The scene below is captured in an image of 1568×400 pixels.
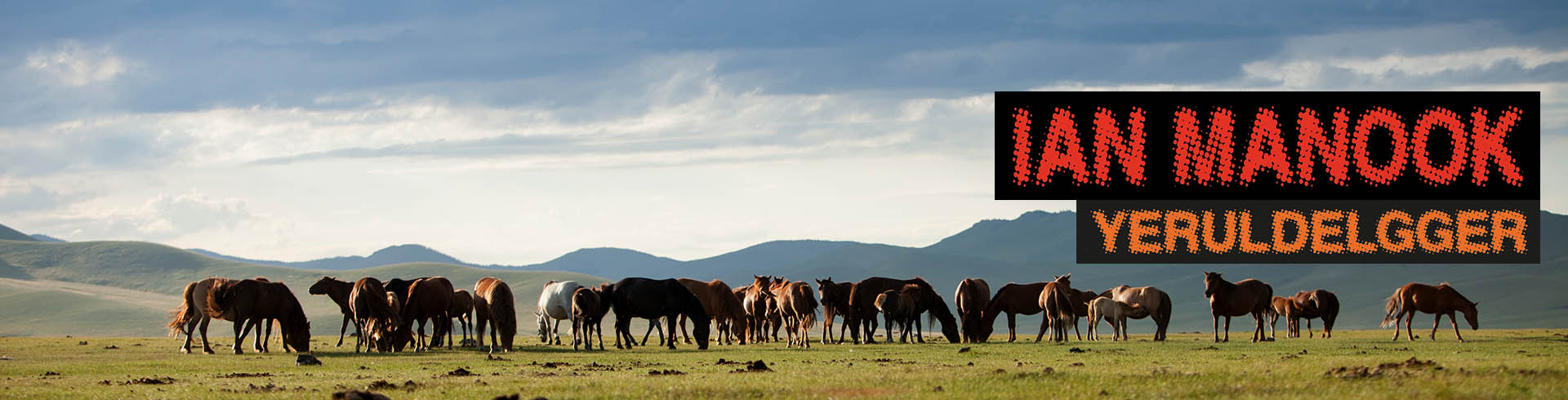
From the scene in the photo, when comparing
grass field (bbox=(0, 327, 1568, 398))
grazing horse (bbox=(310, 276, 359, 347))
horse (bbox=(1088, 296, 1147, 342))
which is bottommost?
grass field (bbox=(0, 327, 1568, 398))

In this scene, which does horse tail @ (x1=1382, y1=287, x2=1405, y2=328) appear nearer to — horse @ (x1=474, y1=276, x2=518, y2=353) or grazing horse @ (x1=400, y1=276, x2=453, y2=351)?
horse @ (x1=474, y1=276, x2=518, y2=353)

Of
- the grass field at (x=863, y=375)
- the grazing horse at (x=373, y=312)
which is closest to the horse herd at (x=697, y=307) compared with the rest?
the grazing horse at (x=373, y=312)

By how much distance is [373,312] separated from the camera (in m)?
39.7

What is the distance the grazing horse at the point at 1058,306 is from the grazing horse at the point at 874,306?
147 inches

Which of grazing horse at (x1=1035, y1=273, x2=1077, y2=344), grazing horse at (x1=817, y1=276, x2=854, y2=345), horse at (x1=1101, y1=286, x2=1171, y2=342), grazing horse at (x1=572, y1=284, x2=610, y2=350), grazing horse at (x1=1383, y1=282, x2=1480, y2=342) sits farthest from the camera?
grazing horse at (x1=817, y1=276, x2=854, y2=345)

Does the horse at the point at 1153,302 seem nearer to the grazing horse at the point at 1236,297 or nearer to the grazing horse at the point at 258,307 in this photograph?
the grazing horse at the point at 1236,297

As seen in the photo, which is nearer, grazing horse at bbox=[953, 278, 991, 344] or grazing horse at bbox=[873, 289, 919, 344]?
grazing horse at bbox=[873, 289, 919, 344]

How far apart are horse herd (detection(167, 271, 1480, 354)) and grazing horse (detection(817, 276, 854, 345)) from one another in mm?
72

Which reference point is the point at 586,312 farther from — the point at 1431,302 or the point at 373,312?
the point at 1431,302

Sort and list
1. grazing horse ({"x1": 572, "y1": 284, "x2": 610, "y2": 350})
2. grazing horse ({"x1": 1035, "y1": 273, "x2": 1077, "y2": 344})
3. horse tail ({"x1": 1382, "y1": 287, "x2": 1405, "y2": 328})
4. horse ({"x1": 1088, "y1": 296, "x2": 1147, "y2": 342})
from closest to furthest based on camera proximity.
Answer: grazing horse ({"x1": 572, "y1": 284, "x2": 610, "y2": 350}), horse tail ({"x1": 1382, "y1": 287, "x2": 1405, "y2": 328}), horse ({"x1": 1088, "y1": 296, "x2": 1147, "y2": 342}), grazing horse ({"x1": 1035, "y1": 273, "x2": 1077, "y2": 344})

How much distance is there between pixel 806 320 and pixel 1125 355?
1627 centimetres

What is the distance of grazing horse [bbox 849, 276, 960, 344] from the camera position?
50.1m

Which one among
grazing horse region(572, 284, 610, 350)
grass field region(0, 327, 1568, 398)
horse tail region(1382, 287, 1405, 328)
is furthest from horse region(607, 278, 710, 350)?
horse tail region(1382, 287, 1405, 328)

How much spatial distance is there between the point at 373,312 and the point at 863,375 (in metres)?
21.7
